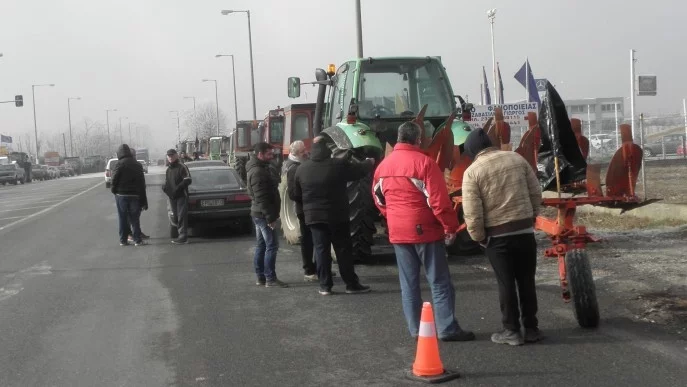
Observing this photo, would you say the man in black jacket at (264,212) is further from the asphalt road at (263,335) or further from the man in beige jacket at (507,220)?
the man in beige jacket at (507,220)

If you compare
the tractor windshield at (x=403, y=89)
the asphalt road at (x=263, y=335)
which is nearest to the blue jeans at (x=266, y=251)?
the asphalt road at (x=263, y=335)

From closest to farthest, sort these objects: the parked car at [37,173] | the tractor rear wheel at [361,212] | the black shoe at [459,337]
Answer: the black shoe at [459,337] → the tractor rear wheel at [361,212] → the parked car at [37,173]

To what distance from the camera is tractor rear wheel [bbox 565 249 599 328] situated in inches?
276

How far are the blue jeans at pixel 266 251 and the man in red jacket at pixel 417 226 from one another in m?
3.30

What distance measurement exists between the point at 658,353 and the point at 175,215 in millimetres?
11005

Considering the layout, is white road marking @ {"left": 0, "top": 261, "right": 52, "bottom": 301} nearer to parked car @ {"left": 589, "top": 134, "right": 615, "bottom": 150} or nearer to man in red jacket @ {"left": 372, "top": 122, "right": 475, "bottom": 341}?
man in red jacket @ {"left": 372, "top": 122, "right": 475, "bottom": 341}

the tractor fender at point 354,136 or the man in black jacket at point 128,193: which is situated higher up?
the tractor fender at point 354,136

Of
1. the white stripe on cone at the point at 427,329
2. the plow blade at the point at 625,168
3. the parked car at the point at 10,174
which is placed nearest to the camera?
the white stripe on cone at the point at 427,329

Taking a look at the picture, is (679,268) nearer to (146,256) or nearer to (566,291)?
(566,291)

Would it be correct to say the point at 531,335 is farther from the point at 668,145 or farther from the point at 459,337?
the point at 668,145

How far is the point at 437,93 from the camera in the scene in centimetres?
1229

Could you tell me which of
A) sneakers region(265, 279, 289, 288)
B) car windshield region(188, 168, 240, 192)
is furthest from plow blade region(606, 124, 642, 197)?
car windshield region(188, 168, 240, 192)

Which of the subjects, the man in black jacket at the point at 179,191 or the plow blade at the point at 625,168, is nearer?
the plow blade at the point at 625,168

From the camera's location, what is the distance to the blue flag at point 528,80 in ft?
65.9
